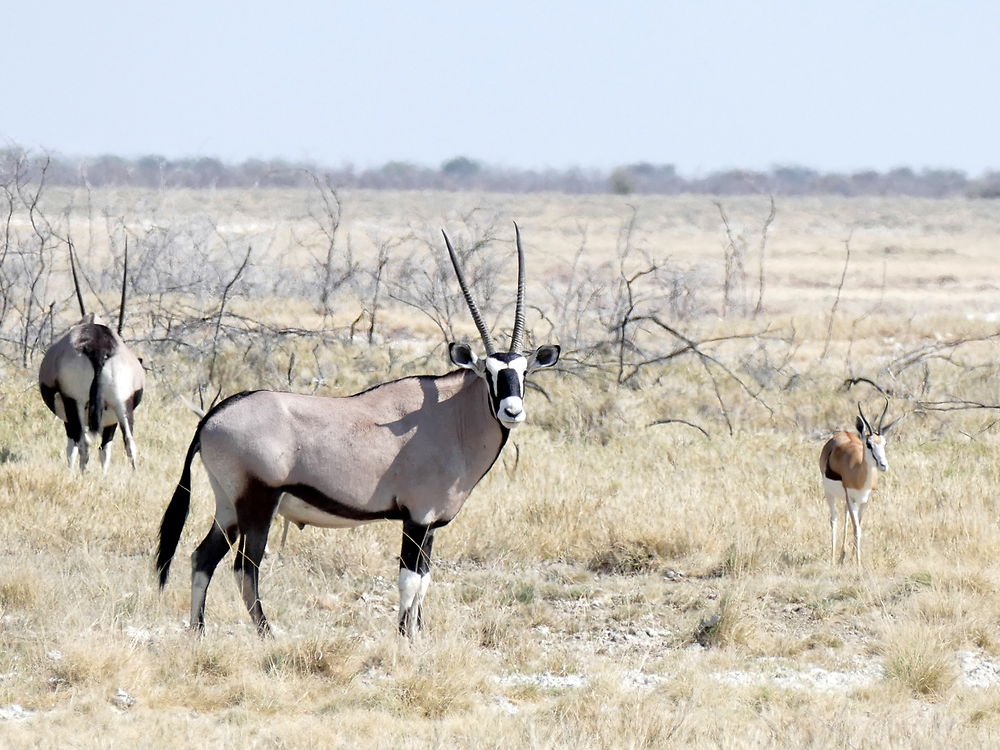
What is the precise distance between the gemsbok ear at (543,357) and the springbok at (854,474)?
8.03ft

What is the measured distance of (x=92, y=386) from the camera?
1058cm

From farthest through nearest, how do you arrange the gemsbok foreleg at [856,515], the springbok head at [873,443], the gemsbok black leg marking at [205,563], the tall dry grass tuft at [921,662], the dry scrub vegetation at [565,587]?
the springbok head at [873,443] < the gemsbok foreleg at [856,515] < the gemsbok black leg marking at [205,563] < the tall dry grass tuft at [921,662] < the dry scrub vegetation at [565,587]

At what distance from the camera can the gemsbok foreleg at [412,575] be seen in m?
6.51

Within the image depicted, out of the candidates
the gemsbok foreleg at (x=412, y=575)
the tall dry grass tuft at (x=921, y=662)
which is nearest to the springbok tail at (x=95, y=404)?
the gemsbok foreleg at (x=412, y=575)

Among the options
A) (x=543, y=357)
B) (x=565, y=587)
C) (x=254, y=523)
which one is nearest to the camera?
(x=254, y=523)

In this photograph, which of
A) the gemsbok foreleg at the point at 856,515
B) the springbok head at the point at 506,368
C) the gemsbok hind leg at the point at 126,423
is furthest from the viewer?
the gemsbok hind leg at the point at 126,423

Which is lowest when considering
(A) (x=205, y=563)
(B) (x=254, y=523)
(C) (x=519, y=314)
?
(A) (x=205, y=563)

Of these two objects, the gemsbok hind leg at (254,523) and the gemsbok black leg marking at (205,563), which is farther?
the gemsbok black leg marking at (205,563)

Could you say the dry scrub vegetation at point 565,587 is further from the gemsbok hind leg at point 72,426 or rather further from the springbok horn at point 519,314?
the springbok horn at point 519,314

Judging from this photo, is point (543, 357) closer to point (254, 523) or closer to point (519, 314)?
point (519, 314)

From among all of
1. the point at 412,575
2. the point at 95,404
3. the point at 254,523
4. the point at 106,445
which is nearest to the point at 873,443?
the point at 412,575

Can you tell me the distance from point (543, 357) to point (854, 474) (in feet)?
8.48

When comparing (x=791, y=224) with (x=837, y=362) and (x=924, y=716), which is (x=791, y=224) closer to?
(x=837, y=362)

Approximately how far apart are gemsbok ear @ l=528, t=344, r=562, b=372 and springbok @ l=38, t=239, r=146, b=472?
4.60 m
